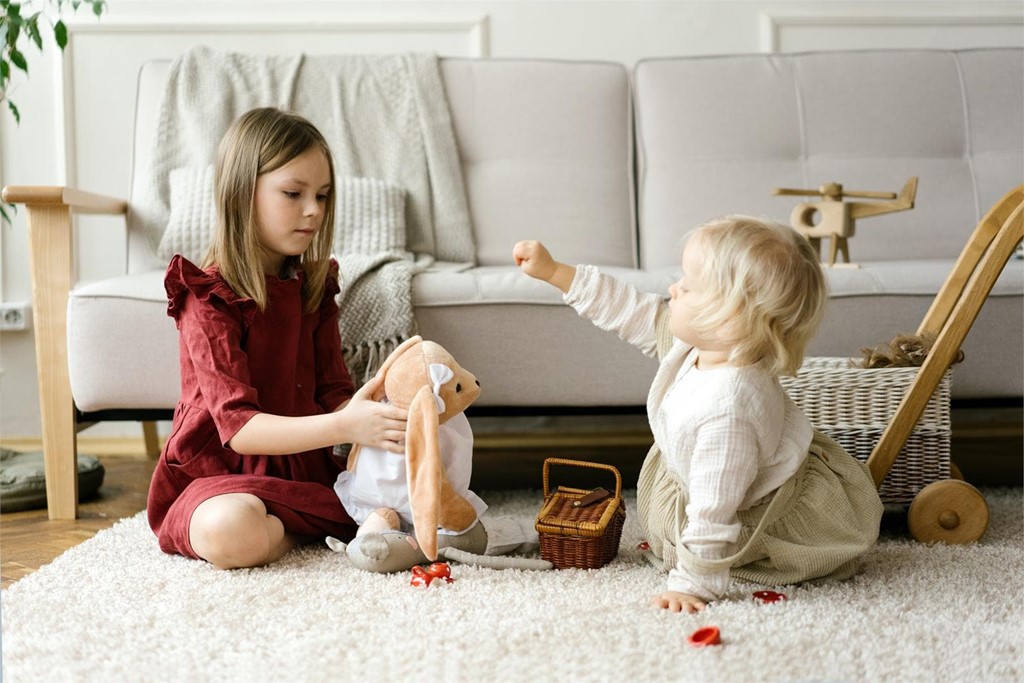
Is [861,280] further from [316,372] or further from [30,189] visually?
[30,189]

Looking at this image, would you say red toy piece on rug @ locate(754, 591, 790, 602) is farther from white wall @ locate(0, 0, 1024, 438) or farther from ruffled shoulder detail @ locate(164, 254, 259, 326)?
white wall @ locate(0, 0, 1024, 438)

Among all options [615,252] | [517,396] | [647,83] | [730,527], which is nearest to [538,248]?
[517,396]

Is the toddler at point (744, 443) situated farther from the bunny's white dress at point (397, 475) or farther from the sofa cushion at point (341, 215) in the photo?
the sofa cushion at point (341, 215)

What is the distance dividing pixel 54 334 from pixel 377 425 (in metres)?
0.73

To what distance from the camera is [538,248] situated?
4.64 feet

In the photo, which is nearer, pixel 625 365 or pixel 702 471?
pixel 702 471

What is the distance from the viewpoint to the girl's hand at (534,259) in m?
1.42

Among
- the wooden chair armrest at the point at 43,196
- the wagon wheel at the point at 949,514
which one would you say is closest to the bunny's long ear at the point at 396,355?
the wooden chair armrest at the point at 43,196

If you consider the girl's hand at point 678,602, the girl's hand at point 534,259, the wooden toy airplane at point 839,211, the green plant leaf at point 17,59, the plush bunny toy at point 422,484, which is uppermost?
the green plant leaf at point 17,59

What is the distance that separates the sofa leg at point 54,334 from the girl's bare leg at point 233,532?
49 cm

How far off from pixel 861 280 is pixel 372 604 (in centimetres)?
108

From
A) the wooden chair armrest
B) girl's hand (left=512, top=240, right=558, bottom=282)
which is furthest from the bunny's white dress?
the wooden chair armrest

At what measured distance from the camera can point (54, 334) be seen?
1684 mm

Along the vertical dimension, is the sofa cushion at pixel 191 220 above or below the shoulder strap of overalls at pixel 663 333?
above
